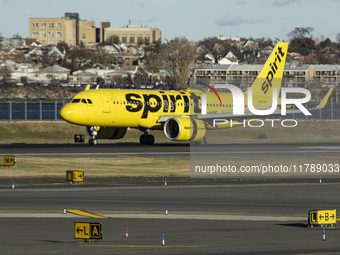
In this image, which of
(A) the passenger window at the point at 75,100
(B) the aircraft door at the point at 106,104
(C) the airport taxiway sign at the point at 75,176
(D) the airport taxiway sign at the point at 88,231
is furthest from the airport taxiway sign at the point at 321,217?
(A) the passenger window at the point at 75,100

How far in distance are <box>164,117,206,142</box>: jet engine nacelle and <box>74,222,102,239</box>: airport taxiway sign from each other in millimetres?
40297

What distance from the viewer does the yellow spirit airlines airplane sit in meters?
64.0

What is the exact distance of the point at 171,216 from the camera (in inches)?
1177

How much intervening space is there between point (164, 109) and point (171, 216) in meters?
38.7

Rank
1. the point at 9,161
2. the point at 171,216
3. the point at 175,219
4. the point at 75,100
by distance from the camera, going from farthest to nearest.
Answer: the point at 75,100, the point at 9,161, the point at 171,216, the point at 175,219

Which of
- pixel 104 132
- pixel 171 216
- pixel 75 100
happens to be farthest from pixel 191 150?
pixel 171 216

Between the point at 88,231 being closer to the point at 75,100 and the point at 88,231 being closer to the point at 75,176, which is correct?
the point at 75,176

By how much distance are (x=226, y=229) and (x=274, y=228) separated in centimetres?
163

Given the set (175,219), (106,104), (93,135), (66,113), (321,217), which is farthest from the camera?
(93,135)

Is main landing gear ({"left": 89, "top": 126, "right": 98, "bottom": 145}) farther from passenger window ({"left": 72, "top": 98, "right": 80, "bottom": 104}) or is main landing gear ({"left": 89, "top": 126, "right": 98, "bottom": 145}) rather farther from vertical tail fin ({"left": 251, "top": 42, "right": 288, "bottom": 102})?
vertical tail fin ({"left": 251, "top": 42, "right": 288, "bottom": 102})

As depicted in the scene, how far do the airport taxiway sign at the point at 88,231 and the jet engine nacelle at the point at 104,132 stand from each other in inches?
1711

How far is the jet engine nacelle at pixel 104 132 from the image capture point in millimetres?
67500

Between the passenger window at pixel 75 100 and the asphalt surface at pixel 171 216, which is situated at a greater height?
the passenger window at pixel 75 100

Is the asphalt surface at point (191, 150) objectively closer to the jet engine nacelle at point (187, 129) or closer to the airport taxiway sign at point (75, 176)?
the jet engine nacelle at point (187, 129)
